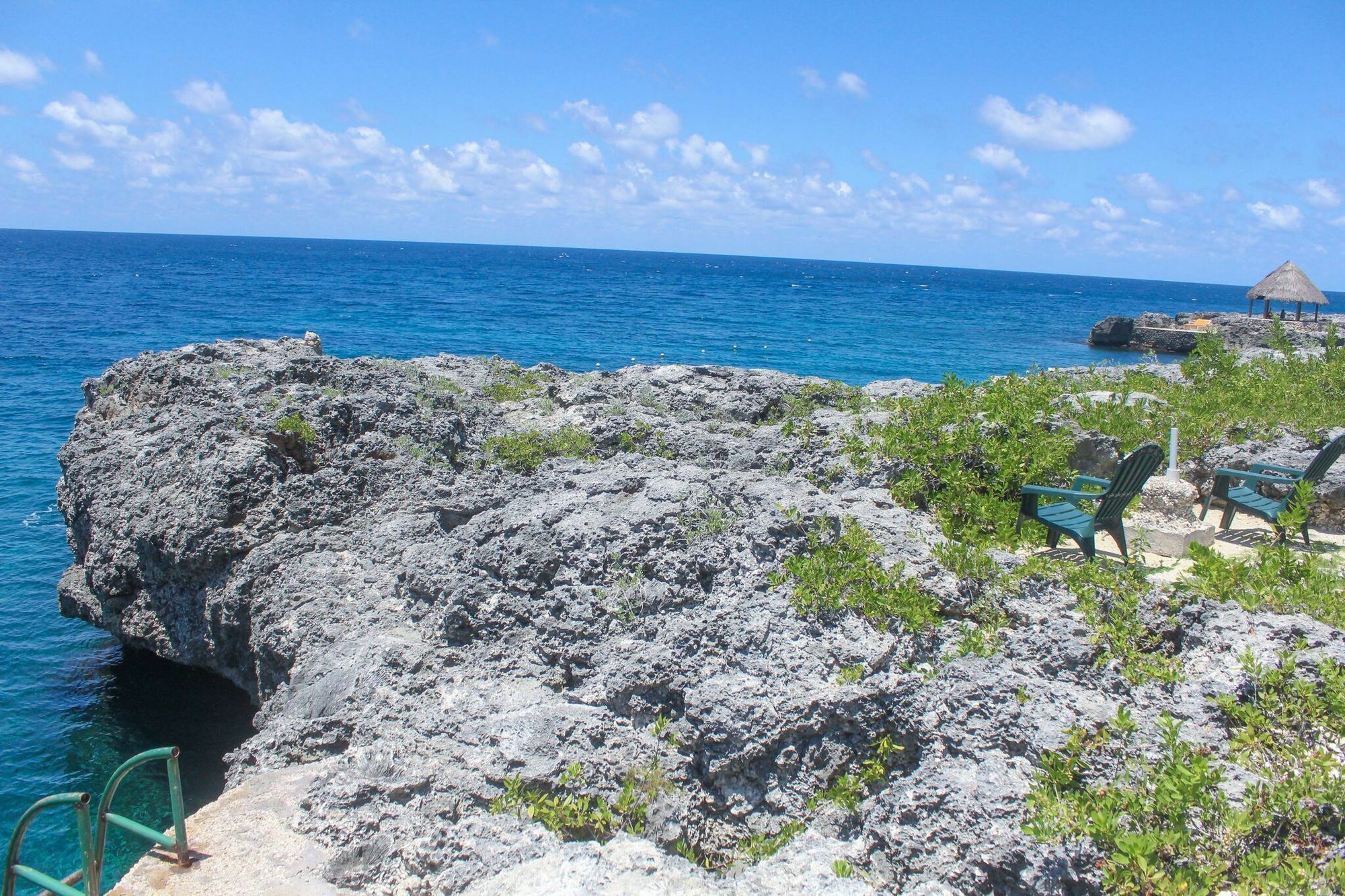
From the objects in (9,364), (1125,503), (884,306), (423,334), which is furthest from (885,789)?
(884,306)

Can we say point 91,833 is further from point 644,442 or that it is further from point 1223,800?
point 644,442

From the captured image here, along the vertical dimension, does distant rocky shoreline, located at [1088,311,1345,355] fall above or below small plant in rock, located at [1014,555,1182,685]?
above

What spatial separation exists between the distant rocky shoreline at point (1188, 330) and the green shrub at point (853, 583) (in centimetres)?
3888

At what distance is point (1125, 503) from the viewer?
6.89 meters

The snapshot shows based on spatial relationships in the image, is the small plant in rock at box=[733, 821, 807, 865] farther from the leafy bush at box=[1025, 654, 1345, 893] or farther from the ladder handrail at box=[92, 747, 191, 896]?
the ladder handrail at box=[92, 747, 191, 896]

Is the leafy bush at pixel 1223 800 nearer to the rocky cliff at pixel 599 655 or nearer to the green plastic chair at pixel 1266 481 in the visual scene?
the rocky cliff at pixel 599 655

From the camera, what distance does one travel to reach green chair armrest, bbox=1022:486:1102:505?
265 inches

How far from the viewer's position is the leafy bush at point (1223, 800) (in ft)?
11.7

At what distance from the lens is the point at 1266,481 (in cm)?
800

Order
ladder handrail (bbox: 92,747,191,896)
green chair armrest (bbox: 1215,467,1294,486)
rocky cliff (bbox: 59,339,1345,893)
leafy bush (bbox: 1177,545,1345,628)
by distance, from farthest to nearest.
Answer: green chair armrest (bbox: 1215,467,1294,486) < leafy bush (bbox: 1177,545,1345,628) < rocky cliff (bbox: 59,339,1345,893) < ladder handrail (bbox: 92,747,191,896)

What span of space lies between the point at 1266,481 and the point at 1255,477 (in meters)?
0.38

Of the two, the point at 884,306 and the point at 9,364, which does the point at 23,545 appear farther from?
the point at 884,306

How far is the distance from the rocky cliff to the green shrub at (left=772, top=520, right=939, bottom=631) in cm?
9

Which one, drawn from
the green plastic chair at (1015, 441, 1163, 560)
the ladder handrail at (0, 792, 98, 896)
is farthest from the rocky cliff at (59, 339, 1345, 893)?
the green plastic chair at (1015, 441, 1163, 560)
